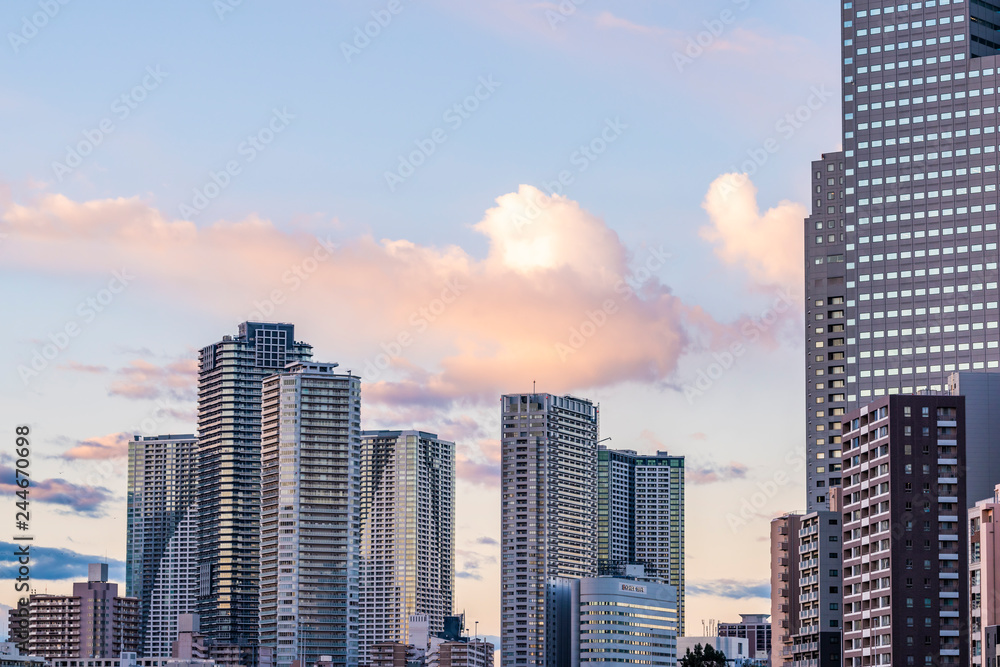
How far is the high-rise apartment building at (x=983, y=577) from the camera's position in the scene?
185500 millimetres

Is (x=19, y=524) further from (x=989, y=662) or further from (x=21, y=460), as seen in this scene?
(x=989, y=662)

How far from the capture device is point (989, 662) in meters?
185

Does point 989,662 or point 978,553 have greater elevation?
point 978,553

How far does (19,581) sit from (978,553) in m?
113

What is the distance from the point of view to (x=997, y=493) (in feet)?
619

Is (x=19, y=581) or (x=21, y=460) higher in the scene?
(x=21, y=460)

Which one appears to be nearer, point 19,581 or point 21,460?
point 21,460

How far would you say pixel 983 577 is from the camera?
620 ft

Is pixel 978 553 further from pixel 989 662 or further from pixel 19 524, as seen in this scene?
pixel 19 524

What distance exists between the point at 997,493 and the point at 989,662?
18990 millimetres

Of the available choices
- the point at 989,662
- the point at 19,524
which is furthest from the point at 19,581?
the point at 989,662

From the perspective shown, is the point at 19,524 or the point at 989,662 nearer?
the point at 19,524

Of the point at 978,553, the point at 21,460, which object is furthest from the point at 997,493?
the point at 21,460

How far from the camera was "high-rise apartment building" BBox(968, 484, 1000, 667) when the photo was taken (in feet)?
609
